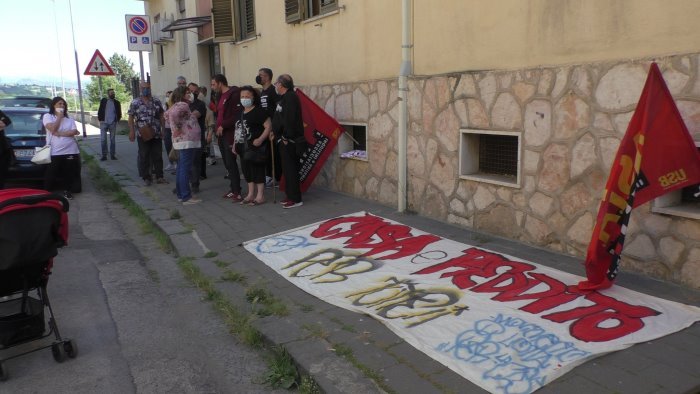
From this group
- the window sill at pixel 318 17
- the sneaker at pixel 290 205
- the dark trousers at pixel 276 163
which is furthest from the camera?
the dark trousers at pixel 276 163

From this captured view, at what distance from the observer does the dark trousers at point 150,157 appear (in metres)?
10.1

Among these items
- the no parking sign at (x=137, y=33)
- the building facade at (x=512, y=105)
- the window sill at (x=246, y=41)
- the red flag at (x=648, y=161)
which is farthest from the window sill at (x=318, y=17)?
the no parking sign at (x=137, y=33)

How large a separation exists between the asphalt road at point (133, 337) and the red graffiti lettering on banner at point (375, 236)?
66.8 inches

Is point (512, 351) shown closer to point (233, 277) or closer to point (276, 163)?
point (233, 277)

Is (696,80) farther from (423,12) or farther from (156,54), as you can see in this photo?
(156,54)

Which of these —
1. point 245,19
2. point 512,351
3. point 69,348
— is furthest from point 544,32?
point 245,19

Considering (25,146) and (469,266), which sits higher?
(25,146)

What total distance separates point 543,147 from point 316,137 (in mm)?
3780

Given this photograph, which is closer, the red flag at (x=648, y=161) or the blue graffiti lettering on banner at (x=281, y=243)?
the red flag at (x=648, y=161)

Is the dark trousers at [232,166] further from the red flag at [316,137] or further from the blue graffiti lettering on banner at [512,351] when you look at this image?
the blue graffiti lettering on banner at [512,351]

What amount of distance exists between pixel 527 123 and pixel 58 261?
509 cm

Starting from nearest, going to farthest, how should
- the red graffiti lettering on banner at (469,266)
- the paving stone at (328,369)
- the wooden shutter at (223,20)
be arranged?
the paving stone at (328,369), the red graffiti lettering on banner at (469,266), the wooden shutter at (223,20)

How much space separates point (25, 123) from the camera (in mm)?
10141

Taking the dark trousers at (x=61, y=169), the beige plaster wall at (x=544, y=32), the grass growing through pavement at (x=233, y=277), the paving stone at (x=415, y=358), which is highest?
the beige plaster wall at (x=544, y=32)
